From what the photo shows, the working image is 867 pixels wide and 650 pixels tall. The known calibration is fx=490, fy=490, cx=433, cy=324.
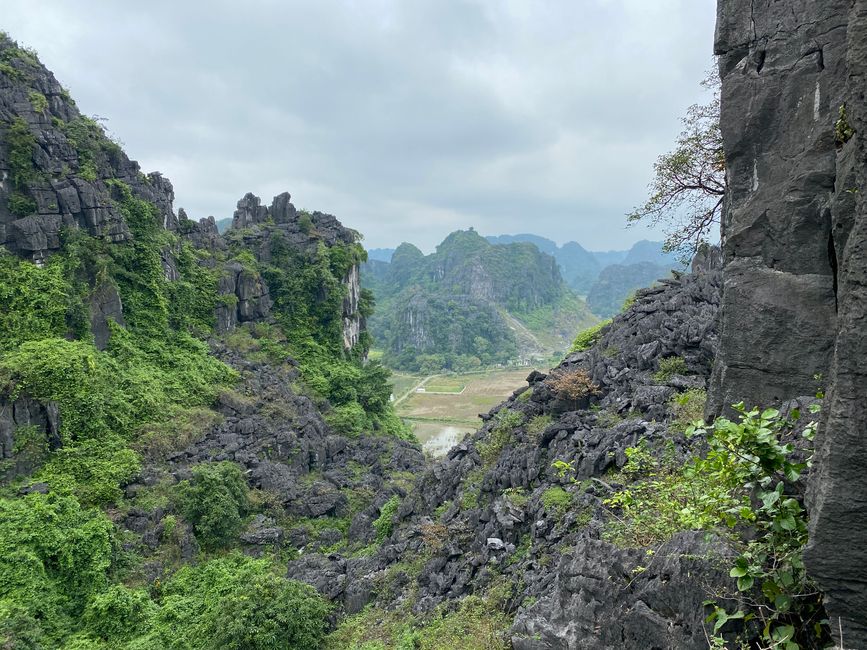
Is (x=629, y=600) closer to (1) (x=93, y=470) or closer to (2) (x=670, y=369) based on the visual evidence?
(2) (x=670, y=369)

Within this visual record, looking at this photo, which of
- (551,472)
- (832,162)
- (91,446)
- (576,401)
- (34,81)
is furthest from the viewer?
(34,81)

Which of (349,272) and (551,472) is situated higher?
(349,272)

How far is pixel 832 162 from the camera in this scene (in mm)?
5180

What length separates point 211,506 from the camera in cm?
1630

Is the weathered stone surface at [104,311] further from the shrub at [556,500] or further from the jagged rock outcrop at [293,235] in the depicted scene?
the shrub at [556,500]

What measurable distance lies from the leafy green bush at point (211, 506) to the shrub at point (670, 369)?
553 inches

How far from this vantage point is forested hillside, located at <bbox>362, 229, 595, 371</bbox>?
96.2m

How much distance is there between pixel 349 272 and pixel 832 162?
3285cm

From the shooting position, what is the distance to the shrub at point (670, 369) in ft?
35.9

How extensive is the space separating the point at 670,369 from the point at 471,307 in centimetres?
A: 9675

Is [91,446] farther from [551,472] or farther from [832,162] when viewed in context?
[832,162]

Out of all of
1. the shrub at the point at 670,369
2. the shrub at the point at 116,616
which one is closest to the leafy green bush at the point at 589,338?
the shrub at the point at 670,369

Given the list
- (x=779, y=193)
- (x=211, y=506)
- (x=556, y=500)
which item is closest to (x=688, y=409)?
(x=556, y=500)

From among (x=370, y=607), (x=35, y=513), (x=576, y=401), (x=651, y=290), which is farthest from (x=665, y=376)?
(x=35, y=513)
